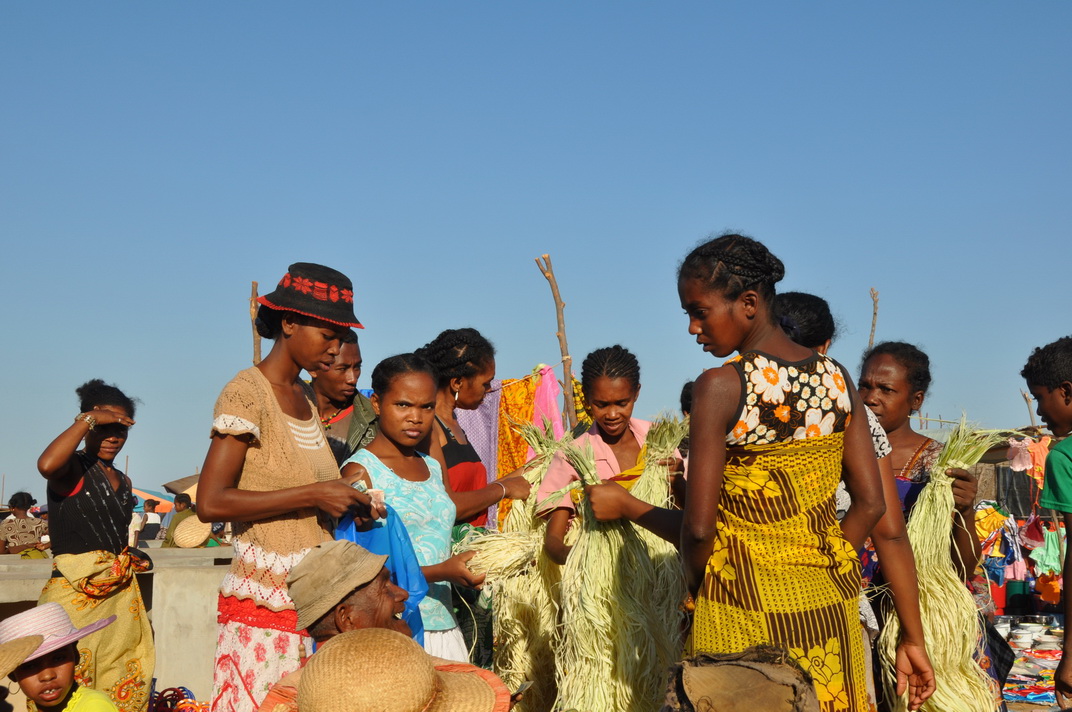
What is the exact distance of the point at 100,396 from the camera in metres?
5.75

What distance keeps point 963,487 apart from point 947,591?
0.44 metres

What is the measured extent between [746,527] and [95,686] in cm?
438

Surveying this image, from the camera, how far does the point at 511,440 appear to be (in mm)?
7891

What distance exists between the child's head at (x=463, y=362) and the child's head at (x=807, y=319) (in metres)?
→ 2.23

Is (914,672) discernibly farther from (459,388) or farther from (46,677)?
(46,677)

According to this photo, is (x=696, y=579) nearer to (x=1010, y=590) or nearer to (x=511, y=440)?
(x=511, y=440)

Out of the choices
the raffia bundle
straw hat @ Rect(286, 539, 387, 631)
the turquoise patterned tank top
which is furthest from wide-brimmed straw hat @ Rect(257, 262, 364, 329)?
the raffia bundle

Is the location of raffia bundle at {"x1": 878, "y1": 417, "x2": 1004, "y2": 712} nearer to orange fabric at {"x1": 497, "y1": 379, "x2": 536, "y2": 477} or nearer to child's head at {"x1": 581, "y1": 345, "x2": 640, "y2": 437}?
child's head at {"x1": 581, "y1": 345, "x2": 640, "y2": 437}

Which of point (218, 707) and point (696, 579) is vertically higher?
point (696, 579)

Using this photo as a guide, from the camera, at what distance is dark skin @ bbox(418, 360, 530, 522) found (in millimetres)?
4520

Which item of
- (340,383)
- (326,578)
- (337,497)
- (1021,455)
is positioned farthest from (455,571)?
Result: (1021,455)

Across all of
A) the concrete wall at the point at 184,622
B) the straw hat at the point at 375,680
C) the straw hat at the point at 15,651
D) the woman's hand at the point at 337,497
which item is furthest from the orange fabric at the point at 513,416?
the straw hat at the point at 375,680

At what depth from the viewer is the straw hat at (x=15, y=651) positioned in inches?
157

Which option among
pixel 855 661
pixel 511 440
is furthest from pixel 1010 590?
pixel 855 661
